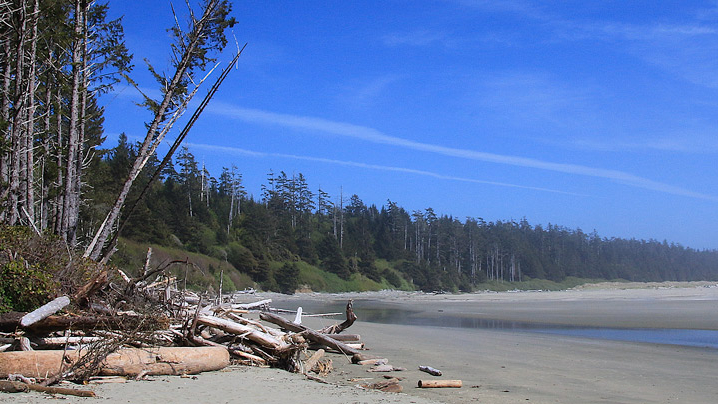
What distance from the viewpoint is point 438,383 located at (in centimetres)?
900

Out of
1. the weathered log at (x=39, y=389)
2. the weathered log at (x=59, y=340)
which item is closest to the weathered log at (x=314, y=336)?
the weathered log at (x=59, y=340)

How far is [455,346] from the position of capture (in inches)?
603

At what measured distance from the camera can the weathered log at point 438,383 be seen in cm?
895

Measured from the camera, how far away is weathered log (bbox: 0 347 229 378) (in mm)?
7375

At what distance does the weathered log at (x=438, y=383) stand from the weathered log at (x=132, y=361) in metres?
3.49

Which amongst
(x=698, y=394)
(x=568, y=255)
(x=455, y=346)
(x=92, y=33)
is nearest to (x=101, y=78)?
(x=92, y=33)

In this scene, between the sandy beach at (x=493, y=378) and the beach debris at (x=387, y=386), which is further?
the beach debris at (x=387, y=386)

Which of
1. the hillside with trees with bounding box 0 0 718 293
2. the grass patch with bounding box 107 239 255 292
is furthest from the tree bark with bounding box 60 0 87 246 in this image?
the grass patch with bounding box 107 239 255 292

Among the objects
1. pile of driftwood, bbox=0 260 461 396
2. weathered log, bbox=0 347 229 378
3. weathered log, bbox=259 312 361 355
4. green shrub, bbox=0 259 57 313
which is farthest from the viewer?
weathered log, bbox=259 312 361 355

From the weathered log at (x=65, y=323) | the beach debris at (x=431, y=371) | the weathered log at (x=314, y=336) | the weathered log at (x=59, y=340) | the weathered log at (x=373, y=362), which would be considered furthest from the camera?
the weathered log at (x=314, y=336)

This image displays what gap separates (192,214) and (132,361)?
200ft

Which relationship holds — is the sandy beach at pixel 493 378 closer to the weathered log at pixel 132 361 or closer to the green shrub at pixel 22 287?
the weathered log at pixel 132 361

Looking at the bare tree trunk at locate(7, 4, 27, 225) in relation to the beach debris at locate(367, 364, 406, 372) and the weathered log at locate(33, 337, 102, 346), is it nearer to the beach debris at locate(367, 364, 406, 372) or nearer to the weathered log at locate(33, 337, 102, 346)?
the weathered log at locate(33, 337, 102, 346)

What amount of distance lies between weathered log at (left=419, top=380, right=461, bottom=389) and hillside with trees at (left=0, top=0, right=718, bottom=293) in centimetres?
658
